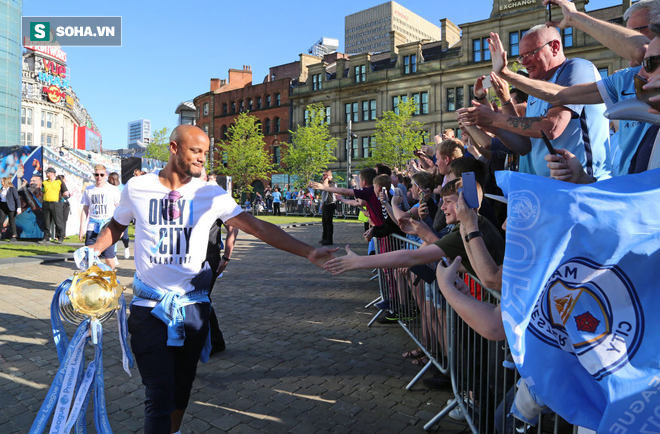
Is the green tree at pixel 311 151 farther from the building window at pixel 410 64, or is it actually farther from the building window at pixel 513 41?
the building window at pixel 513 41

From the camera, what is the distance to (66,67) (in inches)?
4267

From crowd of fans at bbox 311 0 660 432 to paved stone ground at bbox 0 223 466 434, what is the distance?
0.76m

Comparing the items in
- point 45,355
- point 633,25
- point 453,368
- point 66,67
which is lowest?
point 45,355

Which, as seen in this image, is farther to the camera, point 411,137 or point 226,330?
point 411,137

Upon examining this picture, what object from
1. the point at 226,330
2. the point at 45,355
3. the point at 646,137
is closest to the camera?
the point at 646,137

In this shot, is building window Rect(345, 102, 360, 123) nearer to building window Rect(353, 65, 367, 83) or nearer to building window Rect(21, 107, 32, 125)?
building window Rect(353, 65, 367, 83)

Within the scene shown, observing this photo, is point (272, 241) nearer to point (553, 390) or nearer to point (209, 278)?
point (209, 278)

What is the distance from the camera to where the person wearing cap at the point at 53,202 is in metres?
15.4

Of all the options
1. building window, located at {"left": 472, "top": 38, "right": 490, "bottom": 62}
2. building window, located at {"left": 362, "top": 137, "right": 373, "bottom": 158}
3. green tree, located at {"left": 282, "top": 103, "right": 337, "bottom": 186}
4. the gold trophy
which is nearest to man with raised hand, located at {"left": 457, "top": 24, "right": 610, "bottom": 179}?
the gold trophy

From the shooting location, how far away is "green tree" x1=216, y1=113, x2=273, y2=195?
48781mm

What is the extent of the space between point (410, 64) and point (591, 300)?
145 ft

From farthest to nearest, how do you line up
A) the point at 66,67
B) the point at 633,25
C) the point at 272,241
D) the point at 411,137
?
the point at 66,67 → the point at 411,137 → the point at 272,241 → the point at 633,25

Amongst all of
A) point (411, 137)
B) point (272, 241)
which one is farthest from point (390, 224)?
point (411, 137)

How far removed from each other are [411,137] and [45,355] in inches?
1462
